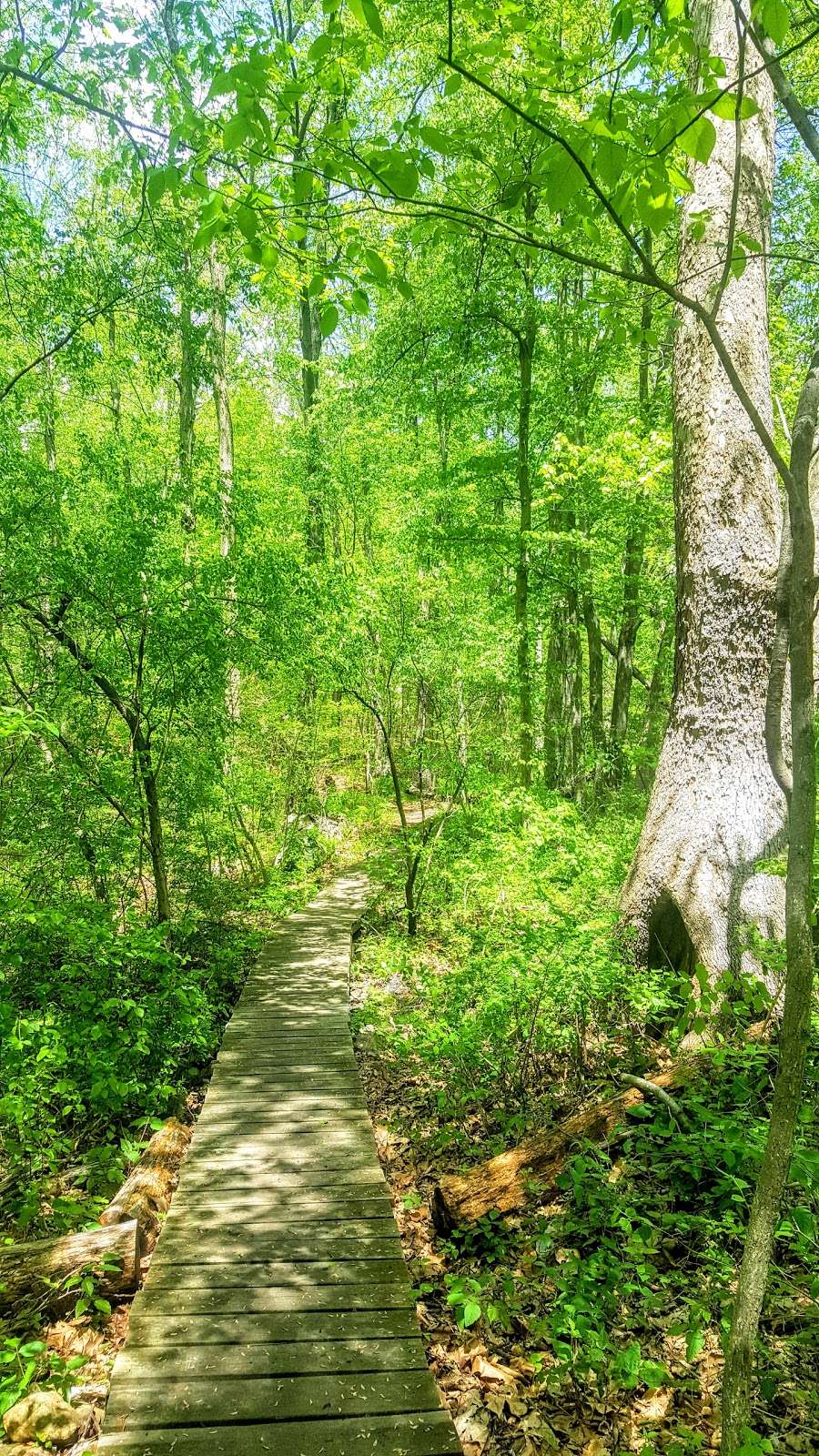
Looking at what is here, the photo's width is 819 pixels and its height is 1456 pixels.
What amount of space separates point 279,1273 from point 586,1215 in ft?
5.52

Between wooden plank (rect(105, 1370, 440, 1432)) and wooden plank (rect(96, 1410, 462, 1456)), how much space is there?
1.7 inches

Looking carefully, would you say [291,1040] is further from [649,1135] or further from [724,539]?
[724,539]

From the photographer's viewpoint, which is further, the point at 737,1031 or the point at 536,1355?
the point at 737,1031

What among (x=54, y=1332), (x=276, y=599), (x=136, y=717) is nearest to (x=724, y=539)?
(x=276, y=599)

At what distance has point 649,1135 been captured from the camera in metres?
3.74

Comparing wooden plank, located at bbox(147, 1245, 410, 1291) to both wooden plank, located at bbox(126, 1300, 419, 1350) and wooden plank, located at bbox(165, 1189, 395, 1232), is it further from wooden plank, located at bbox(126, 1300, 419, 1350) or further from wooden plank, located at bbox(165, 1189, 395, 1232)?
wooden plank, located at bbox(165, 1189, 395, 1232)

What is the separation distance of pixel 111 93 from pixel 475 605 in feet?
27.1

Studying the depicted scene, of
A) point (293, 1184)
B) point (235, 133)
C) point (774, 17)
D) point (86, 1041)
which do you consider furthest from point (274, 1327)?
point (774, 17)

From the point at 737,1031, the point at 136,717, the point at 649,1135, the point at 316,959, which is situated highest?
the point at 136,717

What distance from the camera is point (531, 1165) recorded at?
4137 millimetres

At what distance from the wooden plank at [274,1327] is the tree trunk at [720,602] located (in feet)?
9.22

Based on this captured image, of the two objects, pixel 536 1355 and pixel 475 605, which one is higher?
pixel 475 605

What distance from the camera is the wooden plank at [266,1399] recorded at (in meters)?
2.90

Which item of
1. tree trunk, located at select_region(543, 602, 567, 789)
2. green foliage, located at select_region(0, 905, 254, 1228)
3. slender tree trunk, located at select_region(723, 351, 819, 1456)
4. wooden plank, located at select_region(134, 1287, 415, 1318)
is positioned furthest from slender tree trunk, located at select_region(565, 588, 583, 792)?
slender tree trunk, located at select_region(723, 351, 819, 1456)
